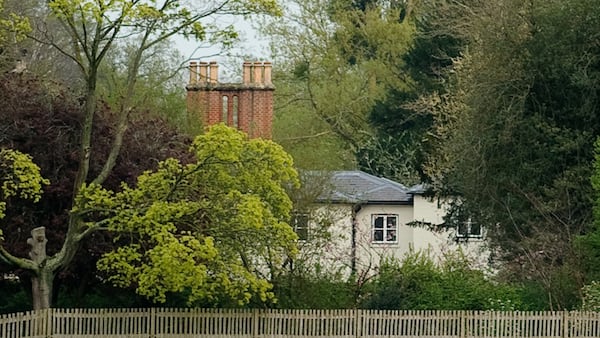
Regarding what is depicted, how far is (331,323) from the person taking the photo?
84.2 ft

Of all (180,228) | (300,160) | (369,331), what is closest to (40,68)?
(300,160)

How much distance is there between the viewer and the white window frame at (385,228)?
42.2 m

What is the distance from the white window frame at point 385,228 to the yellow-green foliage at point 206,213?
18.0 metres

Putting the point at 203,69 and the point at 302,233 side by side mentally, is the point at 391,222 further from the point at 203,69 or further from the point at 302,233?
the point at 302,233

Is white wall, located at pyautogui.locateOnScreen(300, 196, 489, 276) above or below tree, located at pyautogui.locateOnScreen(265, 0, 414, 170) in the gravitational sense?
below

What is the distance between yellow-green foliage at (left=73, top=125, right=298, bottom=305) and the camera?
22.5 m

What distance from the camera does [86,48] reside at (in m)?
23.4

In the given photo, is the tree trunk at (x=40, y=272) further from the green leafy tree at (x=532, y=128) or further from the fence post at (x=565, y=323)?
the green leafy tree at (x=532, y=128)

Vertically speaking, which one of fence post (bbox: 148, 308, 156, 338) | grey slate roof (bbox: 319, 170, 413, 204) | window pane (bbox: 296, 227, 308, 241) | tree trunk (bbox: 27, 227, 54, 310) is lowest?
fence post (bbox: 148, 308, 156, 338)

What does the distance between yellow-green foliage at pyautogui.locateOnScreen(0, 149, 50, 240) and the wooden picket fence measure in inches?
116

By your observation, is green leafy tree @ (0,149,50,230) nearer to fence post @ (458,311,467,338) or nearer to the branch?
the branch

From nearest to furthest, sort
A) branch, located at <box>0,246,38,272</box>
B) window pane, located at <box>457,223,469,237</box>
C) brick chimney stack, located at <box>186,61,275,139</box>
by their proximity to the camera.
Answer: branch, located at <box>0,246,38,272</box>
window pane, located at <box>457,223,469,237</box>
brick chimney stack, located at <box>186,61,275,139</box>

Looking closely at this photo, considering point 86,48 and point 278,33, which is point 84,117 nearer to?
point 86,48

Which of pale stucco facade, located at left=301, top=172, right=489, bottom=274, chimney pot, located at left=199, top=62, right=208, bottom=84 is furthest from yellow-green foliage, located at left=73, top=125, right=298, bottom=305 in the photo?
chimney pot, located at left=199, top=62, right=208, bottom=84
